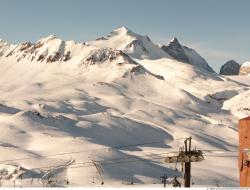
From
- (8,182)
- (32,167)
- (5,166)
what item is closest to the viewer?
(8,182)

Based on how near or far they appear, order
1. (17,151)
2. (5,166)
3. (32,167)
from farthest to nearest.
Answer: (17,151) < (32,167) < (5,166)

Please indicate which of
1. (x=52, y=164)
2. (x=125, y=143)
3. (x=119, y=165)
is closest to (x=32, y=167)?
(x=52, y=164)

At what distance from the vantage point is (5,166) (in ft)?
404

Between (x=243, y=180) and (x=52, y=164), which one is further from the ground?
(x=52, y=164)

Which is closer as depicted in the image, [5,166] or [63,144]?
[5,166]

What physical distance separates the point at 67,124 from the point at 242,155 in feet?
602

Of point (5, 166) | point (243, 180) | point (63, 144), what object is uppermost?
point (63, 144)

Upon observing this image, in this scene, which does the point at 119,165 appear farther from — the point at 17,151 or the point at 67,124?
the point at 67,124

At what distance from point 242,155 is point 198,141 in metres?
187

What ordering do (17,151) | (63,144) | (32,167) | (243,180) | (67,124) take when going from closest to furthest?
(243,180)
(32,167)
(17,151)
(63,144)
(67,124)

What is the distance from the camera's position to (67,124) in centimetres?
19538

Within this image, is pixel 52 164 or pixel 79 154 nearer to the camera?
pixel 52 164

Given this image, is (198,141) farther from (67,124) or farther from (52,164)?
(52,164)

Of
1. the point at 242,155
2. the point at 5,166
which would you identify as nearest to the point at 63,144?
the point at 5,166
